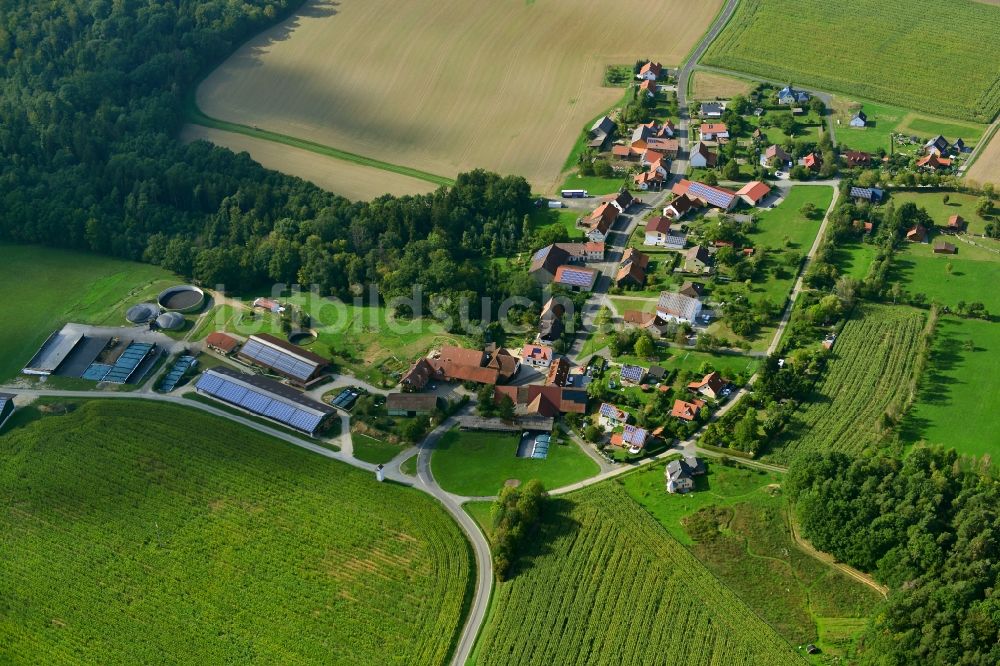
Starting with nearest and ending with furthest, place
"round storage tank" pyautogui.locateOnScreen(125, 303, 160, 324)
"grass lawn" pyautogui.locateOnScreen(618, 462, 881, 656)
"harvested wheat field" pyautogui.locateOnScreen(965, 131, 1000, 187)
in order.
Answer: "grass lawn" pyautogui.locateOnScreen(618, 462, 881, 656) < "round storage tank" pyautogui.locateOnScreen(125, 303, 160, 324) < "harvested wheat field" pyautogui.locateOnScreen(965, 131, 1000, 187)

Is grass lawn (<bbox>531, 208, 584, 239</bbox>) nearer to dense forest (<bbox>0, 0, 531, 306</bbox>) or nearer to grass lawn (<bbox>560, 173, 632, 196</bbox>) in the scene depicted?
dense forest (<bbox>0, 0, 531, 306</bbox>)

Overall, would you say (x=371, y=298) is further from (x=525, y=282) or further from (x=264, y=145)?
(x=264, y=145)

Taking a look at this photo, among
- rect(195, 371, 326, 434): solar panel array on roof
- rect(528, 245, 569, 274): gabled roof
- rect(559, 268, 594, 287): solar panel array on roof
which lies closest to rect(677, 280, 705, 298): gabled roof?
rect(559, 268, 594, 287): solar panel array on roof

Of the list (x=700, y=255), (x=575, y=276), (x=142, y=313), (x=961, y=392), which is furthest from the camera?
(x=700, y=255)

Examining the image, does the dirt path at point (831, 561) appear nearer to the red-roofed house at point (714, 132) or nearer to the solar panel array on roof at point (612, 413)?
the solar panel array on roof at point (612, 413)

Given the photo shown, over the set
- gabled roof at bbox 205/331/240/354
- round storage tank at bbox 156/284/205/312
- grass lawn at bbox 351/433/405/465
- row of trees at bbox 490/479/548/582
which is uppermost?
row of trees at bbox 490/479/548/582

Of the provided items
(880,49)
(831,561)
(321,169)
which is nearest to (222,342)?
(321,169)

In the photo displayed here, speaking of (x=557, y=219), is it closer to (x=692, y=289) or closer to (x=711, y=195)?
(x=711, y=195)
